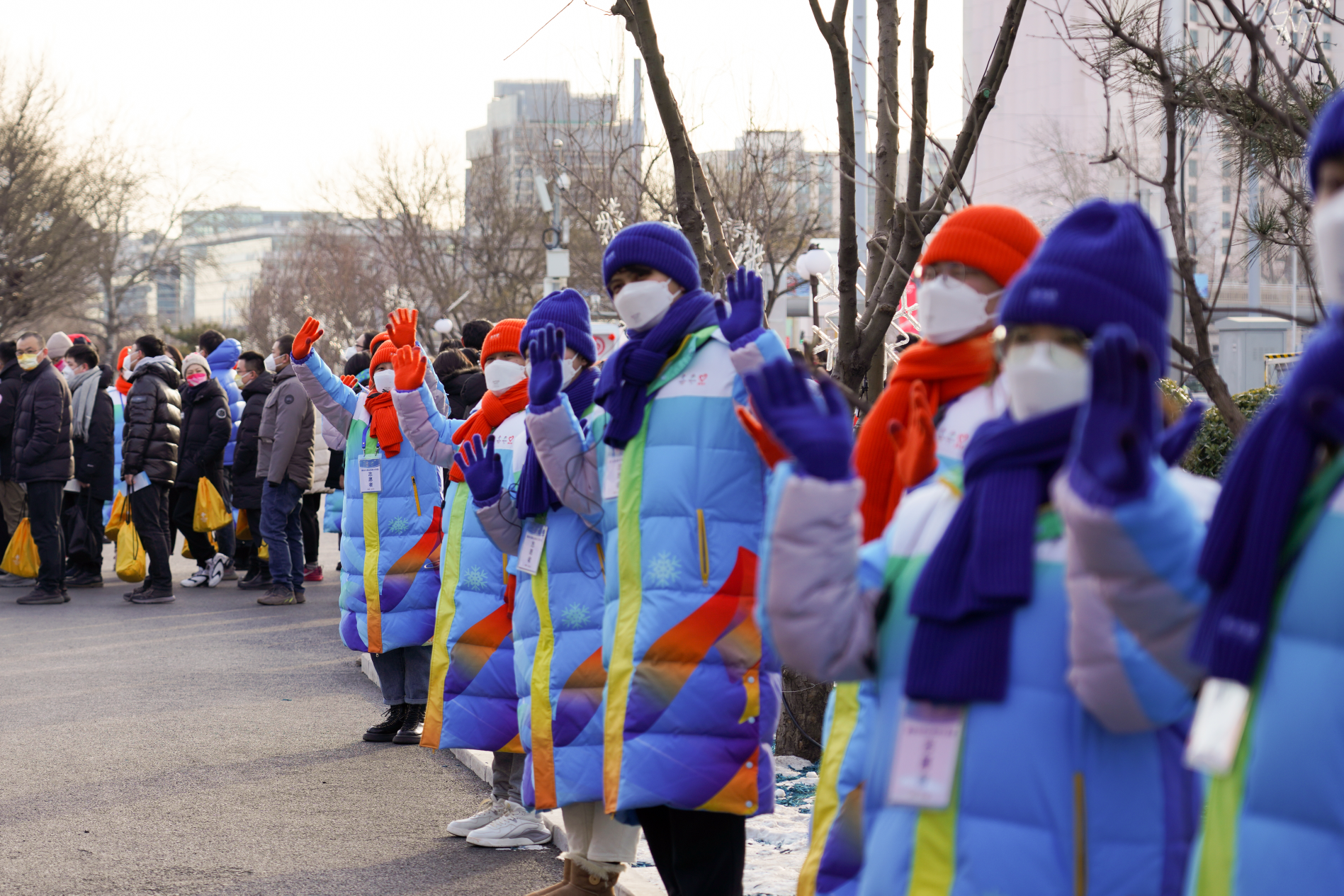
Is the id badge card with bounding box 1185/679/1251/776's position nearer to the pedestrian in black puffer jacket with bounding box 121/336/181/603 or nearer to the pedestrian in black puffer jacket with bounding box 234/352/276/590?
the pedestrian in black puffer jacket with bounding box 234/352/276/590

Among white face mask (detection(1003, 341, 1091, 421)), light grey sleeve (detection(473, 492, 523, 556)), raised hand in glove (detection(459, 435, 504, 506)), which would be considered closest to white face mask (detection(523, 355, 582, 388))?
raised hand in glove (detection(459, 435, 504, 506))

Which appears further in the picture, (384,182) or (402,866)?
(384,182)

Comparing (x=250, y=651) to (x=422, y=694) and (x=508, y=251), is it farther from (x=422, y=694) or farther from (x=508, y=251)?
(x=508, y=251)

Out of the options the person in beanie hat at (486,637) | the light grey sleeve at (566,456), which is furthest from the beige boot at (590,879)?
the light grey sleeve at (566,456)

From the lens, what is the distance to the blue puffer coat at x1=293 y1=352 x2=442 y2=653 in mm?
7148

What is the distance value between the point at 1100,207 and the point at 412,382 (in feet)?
15.3

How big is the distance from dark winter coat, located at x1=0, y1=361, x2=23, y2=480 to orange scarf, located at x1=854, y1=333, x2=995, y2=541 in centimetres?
1169

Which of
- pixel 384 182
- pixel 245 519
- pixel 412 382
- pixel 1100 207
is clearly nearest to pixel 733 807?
pixel 1100 207

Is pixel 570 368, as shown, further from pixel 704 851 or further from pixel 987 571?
pixel 987 571

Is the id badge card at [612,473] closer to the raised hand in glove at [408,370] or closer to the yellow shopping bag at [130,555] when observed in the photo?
the raised hand in glove at [408,370]

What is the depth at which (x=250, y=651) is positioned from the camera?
1022 cm

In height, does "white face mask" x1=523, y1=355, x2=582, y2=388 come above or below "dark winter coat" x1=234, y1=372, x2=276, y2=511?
above

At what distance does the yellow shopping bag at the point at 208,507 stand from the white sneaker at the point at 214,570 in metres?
1.00

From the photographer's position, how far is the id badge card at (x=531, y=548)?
4656 millimetres
